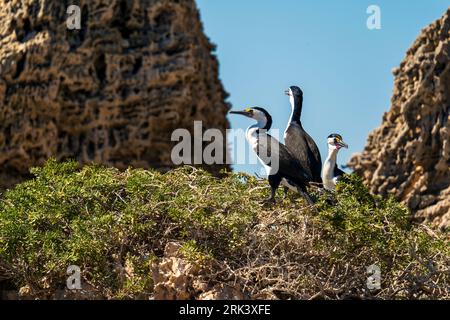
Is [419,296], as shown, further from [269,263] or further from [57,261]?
[57,261]

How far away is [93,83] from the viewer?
742 inches

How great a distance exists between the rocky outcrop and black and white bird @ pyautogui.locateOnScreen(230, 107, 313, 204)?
17.9ft

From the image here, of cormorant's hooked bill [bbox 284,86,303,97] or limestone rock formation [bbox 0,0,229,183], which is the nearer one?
cormorant's hooked bill [bbox 284,86,303,97]

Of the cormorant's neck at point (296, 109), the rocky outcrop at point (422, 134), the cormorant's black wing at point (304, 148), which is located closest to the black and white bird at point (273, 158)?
the cormorant's black wing at point (304, 148)

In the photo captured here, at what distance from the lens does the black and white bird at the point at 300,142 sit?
13.0 metres

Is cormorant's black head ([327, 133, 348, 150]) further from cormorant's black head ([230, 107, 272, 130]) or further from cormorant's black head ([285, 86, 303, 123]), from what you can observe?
cormorant's black head ([230, 107, 272, 130])

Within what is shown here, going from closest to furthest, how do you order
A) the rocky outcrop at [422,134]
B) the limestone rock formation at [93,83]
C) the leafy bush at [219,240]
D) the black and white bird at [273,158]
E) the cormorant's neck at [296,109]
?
the leafy bush at [219,240], the black and white bird at [273,158], the cormorant's neck at [296,109], the rocky outcrop at [422,134], the limestone rock formation at [93,83]

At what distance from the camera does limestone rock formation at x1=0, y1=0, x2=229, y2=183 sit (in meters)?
18.8

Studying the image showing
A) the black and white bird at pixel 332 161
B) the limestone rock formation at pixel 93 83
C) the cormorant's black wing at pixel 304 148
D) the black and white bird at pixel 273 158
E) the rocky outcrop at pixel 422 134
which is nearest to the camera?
the black and white bird at pixel 273 158

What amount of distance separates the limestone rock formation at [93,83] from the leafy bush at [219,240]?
6.53 m

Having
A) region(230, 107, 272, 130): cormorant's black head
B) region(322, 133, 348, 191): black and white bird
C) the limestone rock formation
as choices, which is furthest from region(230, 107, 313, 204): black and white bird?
the limestone rock formation

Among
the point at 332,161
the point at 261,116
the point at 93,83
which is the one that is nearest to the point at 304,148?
the point at 261,116

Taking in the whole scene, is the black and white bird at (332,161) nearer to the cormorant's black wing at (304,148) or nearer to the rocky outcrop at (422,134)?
the cormorant's black wing at (304,148)
